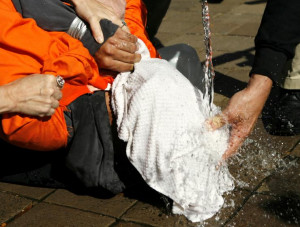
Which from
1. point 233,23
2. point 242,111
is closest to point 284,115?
point 242,111

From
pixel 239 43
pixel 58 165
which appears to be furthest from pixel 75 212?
pixel 239 43

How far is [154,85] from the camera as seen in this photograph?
2.84 metres

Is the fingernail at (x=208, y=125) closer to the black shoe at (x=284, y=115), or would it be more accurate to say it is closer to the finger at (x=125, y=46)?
the finger at (x=125, y=46)

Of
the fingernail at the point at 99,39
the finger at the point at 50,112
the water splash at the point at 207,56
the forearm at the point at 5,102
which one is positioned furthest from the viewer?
the water splash at the point at 207,56

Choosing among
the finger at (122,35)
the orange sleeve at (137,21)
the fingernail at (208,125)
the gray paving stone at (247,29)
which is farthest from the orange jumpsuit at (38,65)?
the gray paving stone at (247,29)

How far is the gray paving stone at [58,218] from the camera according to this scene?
2857 millimetres

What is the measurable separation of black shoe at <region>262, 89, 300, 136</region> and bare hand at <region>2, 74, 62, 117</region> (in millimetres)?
1550

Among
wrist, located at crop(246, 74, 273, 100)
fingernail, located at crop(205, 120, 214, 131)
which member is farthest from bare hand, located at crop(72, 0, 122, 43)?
wrist, located at crop(246, 74, 273, 100)

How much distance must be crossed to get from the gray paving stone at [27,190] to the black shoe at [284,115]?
1.47 metres

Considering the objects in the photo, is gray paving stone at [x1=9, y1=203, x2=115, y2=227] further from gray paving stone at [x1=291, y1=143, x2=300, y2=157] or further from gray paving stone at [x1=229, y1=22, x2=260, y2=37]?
gray paving stone at [x1=229, y1=22, x2=260, y2=37]

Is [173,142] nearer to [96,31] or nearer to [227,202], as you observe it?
[227,202]

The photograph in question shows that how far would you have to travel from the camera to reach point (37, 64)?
2.76 metres

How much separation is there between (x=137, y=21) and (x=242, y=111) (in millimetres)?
969

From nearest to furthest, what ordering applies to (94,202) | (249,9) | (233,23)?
(94,202), (233,23), (249,9)
